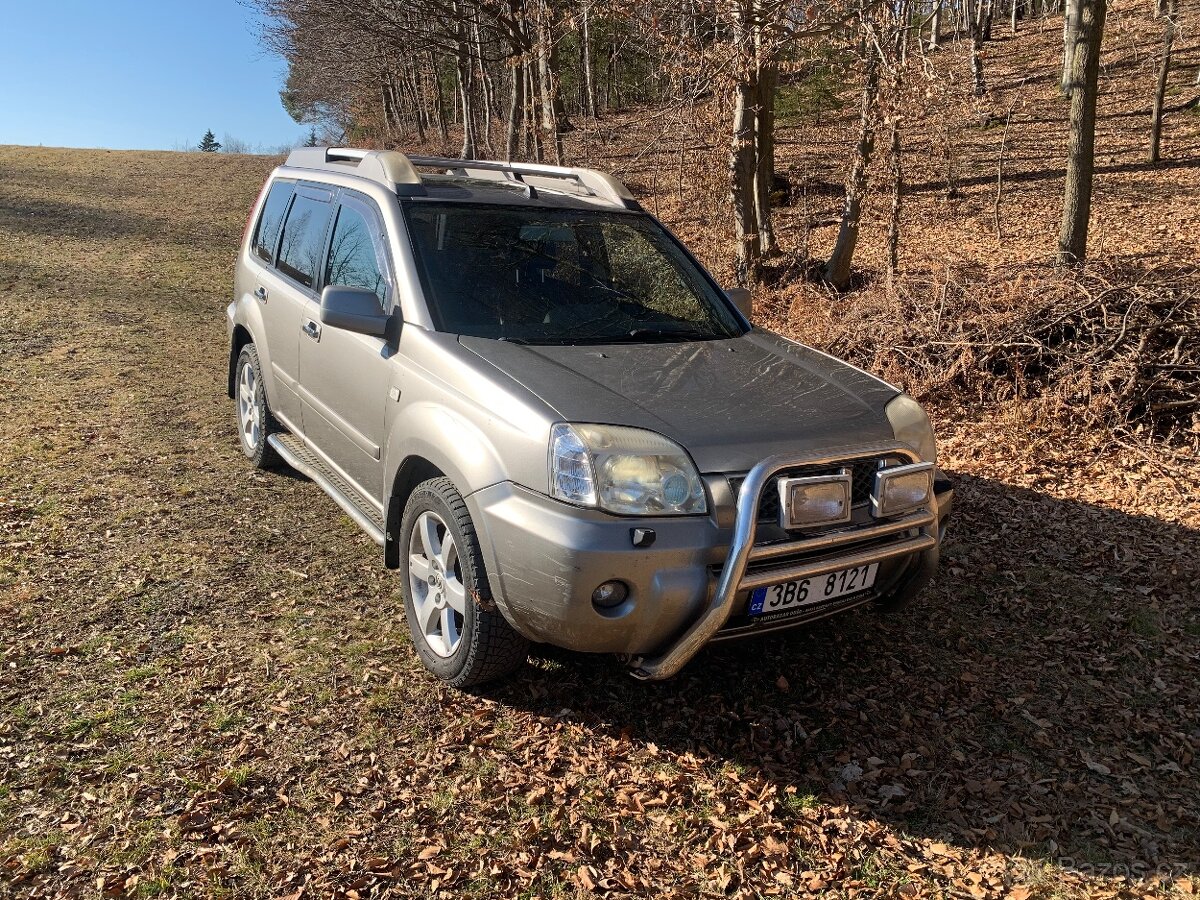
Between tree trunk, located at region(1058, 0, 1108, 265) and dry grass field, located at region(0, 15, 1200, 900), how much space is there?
463 cm

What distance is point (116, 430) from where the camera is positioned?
6738 millimetres

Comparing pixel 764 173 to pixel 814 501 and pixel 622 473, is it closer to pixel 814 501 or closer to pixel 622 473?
pixel 814 501

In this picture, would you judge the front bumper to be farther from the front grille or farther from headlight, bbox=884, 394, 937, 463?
headlight, bbox=884, 394, 937, 463

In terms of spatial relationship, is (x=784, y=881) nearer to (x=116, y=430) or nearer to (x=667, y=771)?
(x=667, y=771)

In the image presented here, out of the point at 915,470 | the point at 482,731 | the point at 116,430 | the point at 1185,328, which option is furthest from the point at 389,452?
the point at 1185,328

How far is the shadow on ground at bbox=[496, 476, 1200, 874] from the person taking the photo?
310 cm

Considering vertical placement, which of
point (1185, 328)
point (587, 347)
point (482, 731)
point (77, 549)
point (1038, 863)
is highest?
point (587, 347)

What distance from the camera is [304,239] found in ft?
16.7

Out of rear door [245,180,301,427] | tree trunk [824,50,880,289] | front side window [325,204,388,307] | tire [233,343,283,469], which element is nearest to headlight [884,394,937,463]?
front side window [325,204,388,307]

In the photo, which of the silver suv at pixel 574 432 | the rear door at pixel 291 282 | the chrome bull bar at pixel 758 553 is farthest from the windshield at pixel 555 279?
the chrome bull bar at pixel 758 553

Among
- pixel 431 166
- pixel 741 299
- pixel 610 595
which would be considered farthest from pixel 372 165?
pixel 610 595

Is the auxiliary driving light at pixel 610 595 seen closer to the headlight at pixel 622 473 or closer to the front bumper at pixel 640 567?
the front bumper at pixel 640 567

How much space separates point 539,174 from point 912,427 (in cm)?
258

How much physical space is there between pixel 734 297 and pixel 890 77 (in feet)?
18.0
